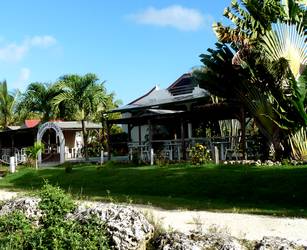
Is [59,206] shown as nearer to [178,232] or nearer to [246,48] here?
[178,232]

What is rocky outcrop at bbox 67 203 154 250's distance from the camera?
7.30 meters

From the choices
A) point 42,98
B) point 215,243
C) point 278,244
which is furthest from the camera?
point 42,98

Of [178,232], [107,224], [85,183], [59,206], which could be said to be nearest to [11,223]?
[59,206]

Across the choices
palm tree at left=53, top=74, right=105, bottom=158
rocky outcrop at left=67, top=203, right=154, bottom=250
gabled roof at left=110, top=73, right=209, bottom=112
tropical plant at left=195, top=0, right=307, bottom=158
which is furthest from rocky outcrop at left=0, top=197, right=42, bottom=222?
palm tree at left=53, top=74, right=105, bottom=158

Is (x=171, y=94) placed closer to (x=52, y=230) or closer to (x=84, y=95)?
(x=84, y=95)

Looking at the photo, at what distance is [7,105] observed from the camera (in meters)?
51.8

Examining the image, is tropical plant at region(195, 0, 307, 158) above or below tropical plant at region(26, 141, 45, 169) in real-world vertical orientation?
above

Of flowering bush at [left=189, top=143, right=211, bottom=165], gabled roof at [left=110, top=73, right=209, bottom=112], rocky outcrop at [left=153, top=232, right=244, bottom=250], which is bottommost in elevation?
rocky outcrop at [left=153, top=232, right=244, bottom=250]

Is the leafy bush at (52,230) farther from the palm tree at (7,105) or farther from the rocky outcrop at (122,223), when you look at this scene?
the palm tree at (7,105)

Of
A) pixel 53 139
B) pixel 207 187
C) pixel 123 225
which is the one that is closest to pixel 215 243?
pixel 123 225

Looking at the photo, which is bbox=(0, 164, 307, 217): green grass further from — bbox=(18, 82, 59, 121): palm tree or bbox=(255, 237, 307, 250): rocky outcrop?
bbox=(18, 82, 59, 121): palm tree

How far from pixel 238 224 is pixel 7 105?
45.3m

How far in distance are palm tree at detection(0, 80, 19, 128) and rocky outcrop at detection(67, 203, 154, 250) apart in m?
45.6

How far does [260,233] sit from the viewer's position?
27.7 feet
